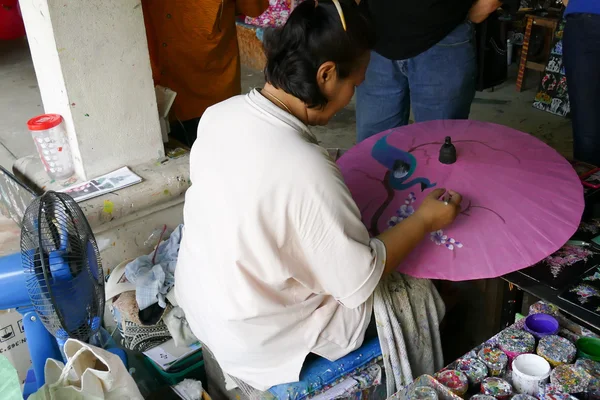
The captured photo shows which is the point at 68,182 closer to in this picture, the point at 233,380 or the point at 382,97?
the point at 233,380

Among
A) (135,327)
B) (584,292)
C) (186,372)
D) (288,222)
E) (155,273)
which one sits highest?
(288,222)

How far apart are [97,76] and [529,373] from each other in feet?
5.61

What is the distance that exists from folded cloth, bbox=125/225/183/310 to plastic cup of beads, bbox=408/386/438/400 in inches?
39.8

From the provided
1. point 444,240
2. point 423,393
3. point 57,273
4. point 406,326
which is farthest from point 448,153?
point 57,273

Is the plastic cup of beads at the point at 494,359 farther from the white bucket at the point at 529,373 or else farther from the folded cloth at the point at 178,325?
the folded cloth at the point at 178,325

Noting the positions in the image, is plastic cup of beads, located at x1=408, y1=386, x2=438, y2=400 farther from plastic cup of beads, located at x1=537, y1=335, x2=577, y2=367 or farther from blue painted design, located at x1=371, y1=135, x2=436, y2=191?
blue painted design, located at x1=371, y1=135, x2=436, y2=191

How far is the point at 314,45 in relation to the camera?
1333mm

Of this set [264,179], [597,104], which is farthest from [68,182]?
[597,104]

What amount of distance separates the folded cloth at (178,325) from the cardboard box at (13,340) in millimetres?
552

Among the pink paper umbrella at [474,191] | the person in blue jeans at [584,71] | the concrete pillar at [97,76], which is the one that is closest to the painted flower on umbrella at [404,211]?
the pink paper umbrella at [474,191]

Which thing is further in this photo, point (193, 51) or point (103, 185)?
point (193, 51)

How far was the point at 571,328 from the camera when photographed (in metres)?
1.38

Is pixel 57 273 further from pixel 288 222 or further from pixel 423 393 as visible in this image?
pixel 423 393

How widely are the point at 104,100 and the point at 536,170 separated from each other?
1.52 metres
